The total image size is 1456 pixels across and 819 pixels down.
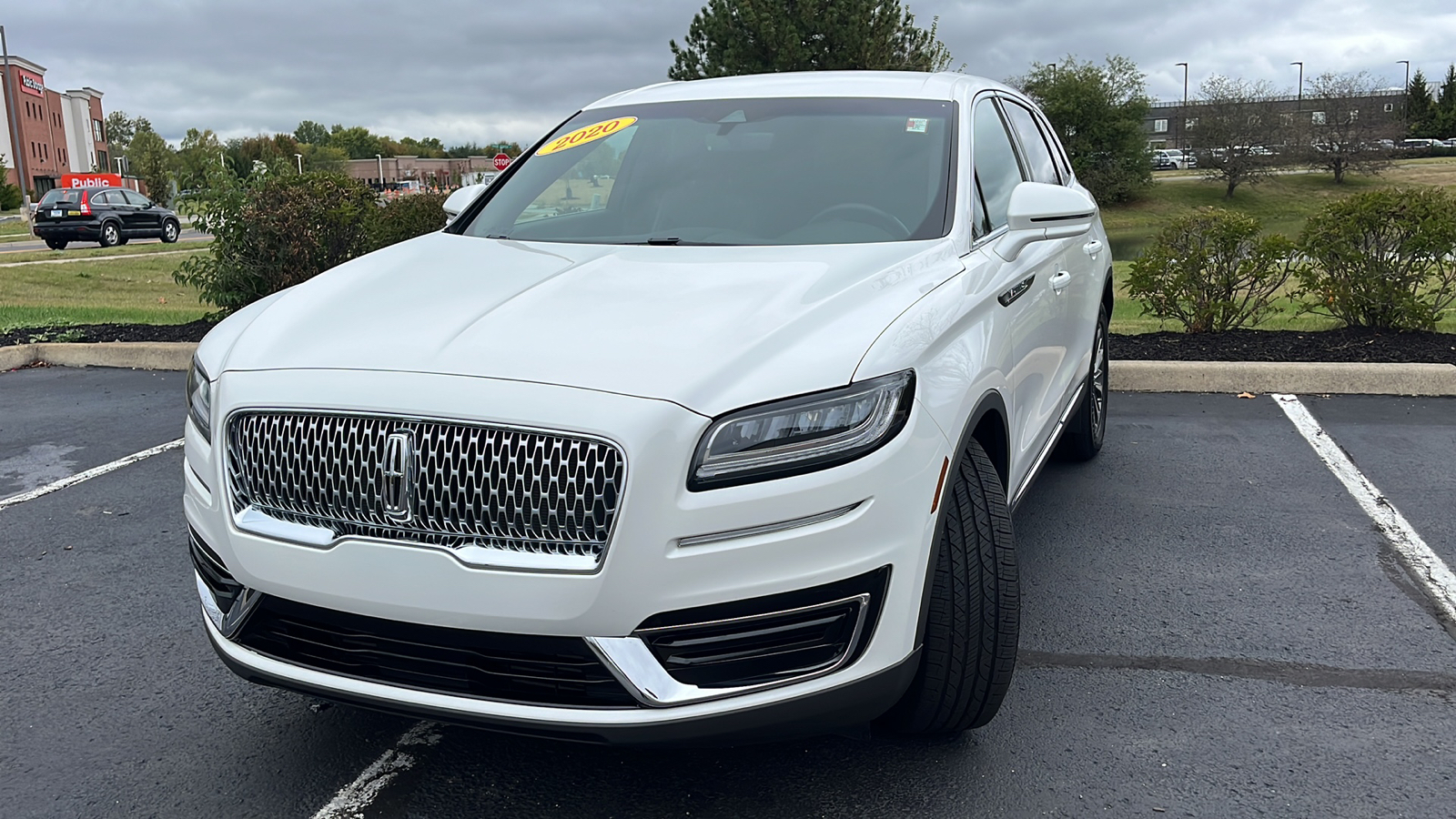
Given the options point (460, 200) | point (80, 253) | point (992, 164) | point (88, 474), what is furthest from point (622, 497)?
point (80, 253)

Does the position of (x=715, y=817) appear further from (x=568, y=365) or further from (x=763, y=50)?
(x=763, y=50)

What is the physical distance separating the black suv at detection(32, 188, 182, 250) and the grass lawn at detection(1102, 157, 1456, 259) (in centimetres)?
3877

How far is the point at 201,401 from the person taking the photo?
2.79 meters

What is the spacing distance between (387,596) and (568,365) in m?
0.59

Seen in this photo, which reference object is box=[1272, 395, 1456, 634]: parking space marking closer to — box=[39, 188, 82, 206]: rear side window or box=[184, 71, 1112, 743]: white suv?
box=[184, 71, 1112, 743]: white suv

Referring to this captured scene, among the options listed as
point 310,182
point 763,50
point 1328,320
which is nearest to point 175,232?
point 763,50

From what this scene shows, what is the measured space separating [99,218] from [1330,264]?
95.1 ft

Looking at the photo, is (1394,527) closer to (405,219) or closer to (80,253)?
(405,219)

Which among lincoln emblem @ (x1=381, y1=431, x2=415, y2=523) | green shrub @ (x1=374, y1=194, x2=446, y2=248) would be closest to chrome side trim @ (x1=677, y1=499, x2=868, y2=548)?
lincoln emblem @ (x1=381, y1=431, x2=415, y2=523)

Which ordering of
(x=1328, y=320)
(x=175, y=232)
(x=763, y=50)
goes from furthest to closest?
(x=763, y=50) → (x=175, y=232) → (x=1328, y=320)

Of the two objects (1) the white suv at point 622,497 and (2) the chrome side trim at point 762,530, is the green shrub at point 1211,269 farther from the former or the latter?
(2) the chrome side trim at point 762,530

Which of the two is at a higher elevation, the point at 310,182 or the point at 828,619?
the point at 310,182

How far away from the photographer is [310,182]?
31.4ft

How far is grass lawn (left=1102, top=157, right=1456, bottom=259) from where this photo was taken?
5638 cm
